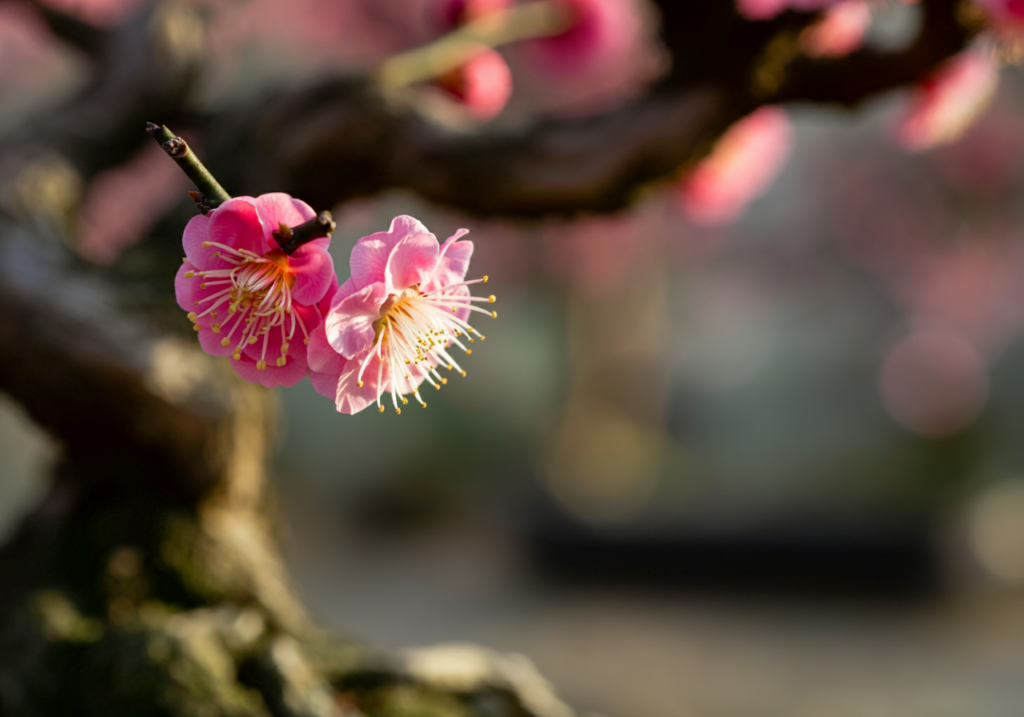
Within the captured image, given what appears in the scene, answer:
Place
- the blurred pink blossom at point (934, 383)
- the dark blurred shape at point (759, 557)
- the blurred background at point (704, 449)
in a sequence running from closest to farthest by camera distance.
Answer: the blurred background at point (704, 449) < the dark blurred shape at point (759, 557) < the blurred pink blossom at point (934, 383)

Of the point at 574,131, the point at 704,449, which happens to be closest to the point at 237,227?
the point at 574,131

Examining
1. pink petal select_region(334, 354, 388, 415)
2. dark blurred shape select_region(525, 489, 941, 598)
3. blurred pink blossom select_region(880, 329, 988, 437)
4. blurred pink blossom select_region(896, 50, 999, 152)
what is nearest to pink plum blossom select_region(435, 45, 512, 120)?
blurred pink blossom select_region(896, 50, 999, 152)

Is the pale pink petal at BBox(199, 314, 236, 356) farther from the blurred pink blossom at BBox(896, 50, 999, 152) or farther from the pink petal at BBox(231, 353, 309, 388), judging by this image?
the blurred pink blossom at BBox(896, 50, 999, 152)

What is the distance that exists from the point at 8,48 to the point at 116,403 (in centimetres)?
475

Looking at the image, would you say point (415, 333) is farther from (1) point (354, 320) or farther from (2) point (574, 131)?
(2) point (574, 131)

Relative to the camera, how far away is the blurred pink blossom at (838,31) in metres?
1.20

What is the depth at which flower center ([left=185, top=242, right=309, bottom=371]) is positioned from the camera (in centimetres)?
62

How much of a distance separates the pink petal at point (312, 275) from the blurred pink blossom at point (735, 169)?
3.43 feet

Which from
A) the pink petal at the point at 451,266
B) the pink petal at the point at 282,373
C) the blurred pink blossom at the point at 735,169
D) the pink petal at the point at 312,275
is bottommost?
the pink petal at the point at 282,373

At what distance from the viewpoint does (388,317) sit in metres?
0.68

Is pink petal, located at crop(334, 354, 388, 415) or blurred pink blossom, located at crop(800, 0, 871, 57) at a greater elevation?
blurred pink blossom, located at crop(800, 0, 871, 57)

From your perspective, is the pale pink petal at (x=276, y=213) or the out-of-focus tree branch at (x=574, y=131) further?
the out-of-focus tree branch at (x=574, y=131)

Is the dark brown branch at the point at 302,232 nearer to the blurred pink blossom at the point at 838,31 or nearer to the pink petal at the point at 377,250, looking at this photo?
the pink petal at the point at 377,250

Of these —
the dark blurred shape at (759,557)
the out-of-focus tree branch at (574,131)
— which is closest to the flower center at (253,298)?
the out-of-focus tree branch at (574,131)
